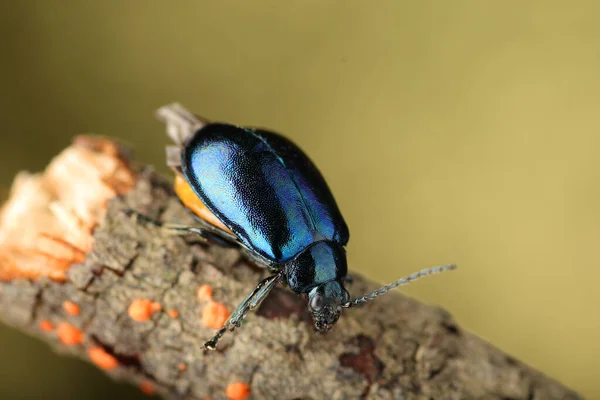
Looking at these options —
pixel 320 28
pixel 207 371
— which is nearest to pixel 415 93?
pixel 320 28

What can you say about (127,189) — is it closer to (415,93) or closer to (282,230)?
(282,230)

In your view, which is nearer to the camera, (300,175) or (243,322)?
(243,322)

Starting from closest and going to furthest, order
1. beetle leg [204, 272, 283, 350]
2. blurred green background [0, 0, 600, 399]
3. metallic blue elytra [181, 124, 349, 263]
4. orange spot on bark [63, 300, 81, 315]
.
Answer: beetle leg [204, 272, 283, 350] < orange spot on bark [63, 300, 81, 315] < metallic blue elytra [181, 124, 349, 263] < blurred green background [0, 0, 600, 399]

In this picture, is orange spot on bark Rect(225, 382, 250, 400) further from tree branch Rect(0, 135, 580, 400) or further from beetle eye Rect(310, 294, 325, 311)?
beetle eye Rect(310, 294, 325, 311)

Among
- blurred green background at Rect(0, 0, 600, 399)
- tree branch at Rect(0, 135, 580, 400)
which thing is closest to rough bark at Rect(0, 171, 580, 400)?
tree branch at Rect(0, 135, 580, 400)

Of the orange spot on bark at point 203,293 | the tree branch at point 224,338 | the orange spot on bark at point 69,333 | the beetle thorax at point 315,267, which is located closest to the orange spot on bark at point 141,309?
the tree branch at point 224,338

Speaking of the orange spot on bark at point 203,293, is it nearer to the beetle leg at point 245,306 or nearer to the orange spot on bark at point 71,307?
the beetle leg at point 245,306

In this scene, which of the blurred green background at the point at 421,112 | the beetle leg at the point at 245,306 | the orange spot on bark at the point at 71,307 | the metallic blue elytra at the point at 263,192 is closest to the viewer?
the beetle leg at the point at 245,306
